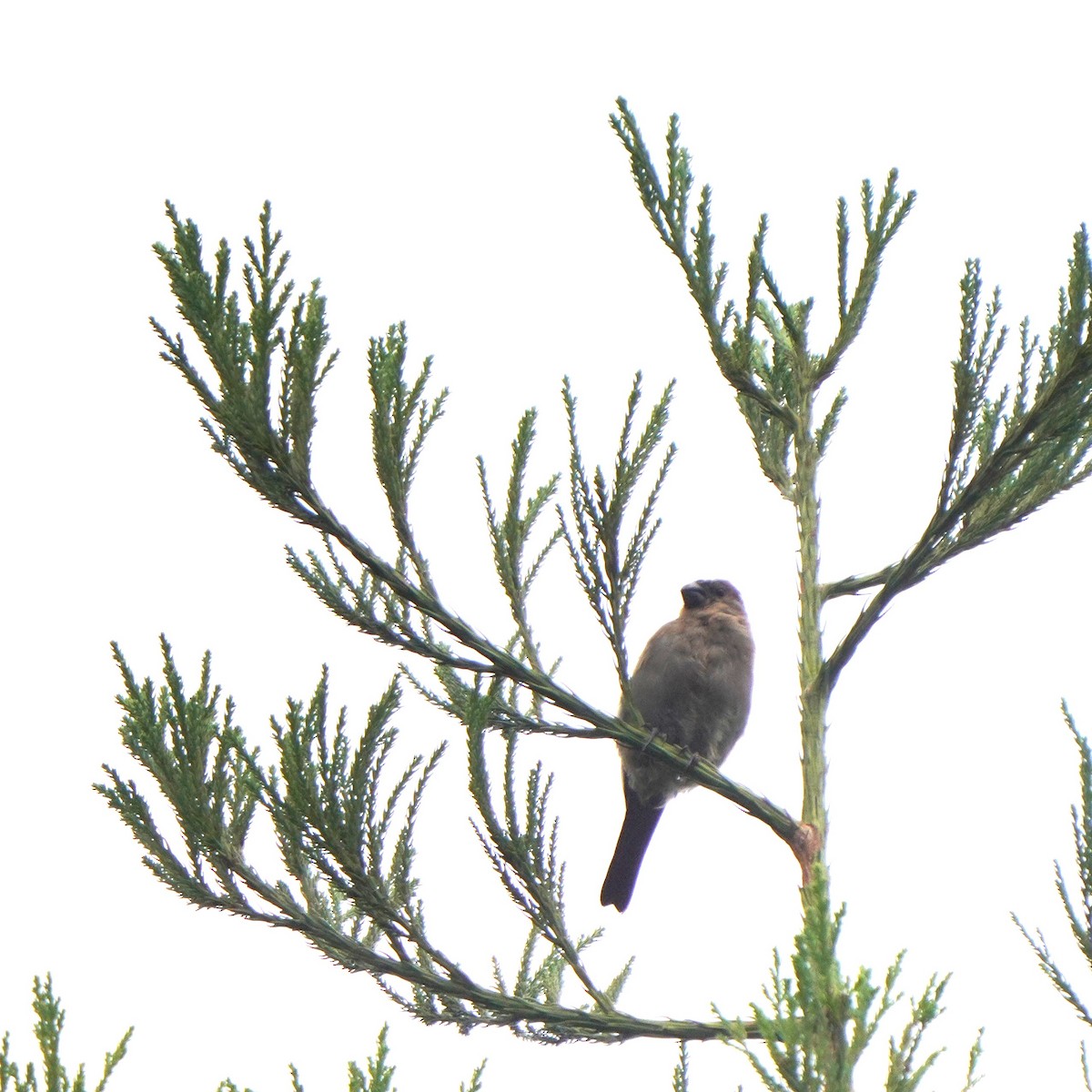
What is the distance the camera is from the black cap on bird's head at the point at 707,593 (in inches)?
202

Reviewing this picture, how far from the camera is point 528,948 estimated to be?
2998 mm

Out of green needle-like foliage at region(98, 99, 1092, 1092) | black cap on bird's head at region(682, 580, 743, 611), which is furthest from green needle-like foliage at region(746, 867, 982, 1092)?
black cap on bird's head at region(682, 580, 743, 611)

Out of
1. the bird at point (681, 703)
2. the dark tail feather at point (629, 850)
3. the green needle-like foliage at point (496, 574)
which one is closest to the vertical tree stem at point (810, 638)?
the green needle-like foliage at point (496, 574)

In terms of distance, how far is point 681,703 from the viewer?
4.52 m

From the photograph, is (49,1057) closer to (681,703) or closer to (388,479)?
(388,479)

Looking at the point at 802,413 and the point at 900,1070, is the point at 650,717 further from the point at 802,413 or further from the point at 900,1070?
the point at 900,1070

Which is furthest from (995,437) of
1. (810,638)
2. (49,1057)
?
(49,1057)

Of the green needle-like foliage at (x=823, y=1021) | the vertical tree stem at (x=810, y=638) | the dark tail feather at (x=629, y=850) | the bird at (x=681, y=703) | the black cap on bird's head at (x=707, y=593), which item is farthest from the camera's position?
the black cap on bird's head at (x=707, y=593)

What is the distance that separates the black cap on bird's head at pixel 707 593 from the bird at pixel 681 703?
2.3 inches

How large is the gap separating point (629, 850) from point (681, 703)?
69 cm

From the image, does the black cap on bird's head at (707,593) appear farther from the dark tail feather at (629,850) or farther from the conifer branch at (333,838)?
the conifer branch at (333,838)

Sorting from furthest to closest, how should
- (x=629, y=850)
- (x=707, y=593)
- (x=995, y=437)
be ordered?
(x=707, y=593), (x=629, y=850), (x=995, y=437)

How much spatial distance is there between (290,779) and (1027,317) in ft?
5.01

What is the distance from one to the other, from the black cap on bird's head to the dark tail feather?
2.44 feet
